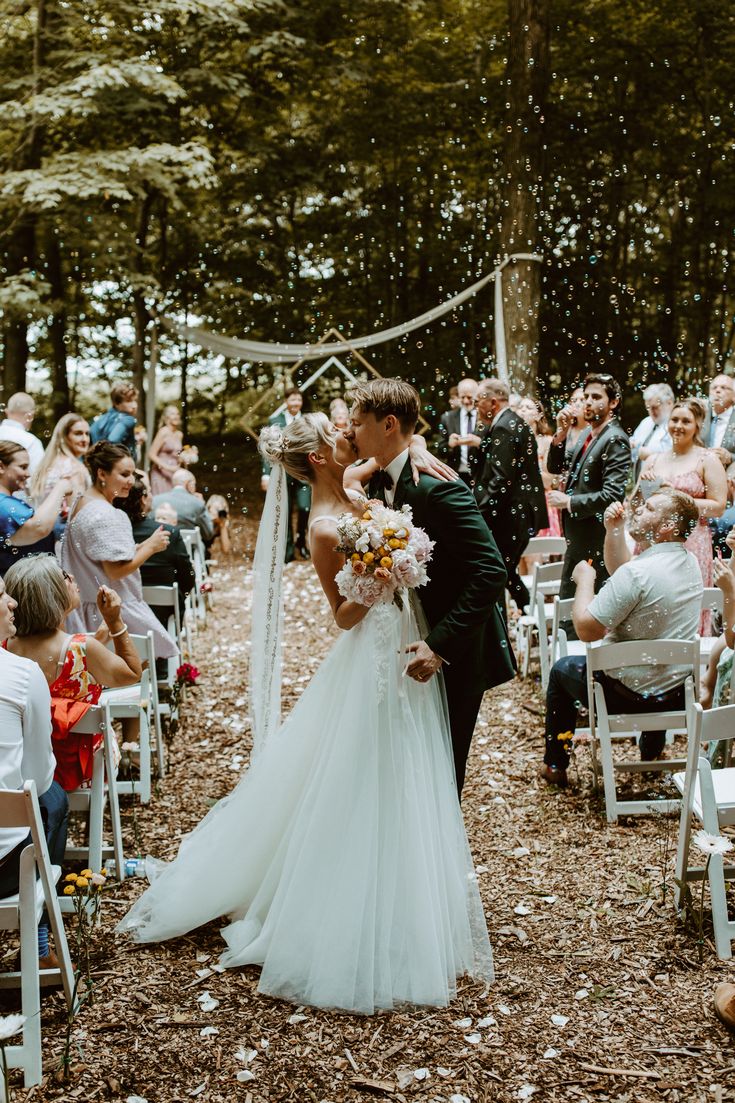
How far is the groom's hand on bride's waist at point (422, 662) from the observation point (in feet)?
11.0

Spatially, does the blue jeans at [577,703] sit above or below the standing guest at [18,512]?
below

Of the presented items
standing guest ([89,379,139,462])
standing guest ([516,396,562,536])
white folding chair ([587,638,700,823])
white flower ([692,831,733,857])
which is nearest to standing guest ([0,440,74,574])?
standing guest ([89,379,139,462])

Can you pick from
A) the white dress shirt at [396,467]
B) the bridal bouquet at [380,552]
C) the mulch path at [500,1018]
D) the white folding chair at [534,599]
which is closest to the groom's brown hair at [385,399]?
the white dress shirt at [396,467]

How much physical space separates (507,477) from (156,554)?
8.50 feet

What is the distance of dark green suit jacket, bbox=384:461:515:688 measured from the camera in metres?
3.36

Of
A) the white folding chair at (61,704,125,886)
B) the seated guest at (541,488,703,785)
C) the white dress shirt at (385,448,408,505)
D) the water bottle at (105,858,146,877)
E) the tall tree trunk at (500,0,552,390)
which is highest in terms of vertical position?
the tall tree trunk at (500,0,552,390)

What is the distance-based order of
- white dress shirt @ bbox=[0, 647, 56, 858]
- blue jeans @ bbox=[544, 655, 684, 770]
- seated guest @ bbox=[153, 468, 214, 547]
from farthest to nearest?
1. seated guest @ bbox=[153, 468, 214, 547]
2. blue jeans @ bbox=[544, 655, 684, 770]
3. white dress shirt @ bbox=[0, 647, 56, 858]

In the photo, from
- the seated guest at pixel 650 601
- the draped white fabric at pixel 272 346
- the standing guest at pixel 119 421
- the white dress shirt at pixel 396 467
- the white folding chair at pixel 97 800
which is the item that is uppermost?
the draped white fabric at pixel 272 346

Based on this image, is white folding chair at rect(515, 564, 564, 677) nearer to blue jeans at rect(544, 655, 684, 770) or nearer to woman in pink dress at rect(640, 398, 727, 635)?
woman in pink dress at rect(640, 398, 727, 635)

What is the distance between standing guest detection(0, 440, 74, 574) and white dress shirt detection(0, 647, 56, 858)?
108 inches

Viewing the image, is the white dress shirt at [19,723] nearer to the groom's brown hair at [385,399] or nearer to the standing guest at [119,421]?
the groom's brown hair at [385,399]

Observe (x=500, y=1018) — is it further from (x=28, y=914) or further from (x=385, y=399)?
(x=385, y=399)

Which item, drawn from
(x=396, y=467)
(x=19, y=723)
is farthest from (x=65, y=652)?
(x=396, y=467)

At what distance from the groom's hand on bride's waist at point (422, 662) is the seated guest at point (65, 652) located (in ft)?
4.22
